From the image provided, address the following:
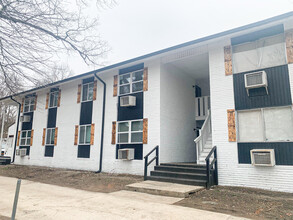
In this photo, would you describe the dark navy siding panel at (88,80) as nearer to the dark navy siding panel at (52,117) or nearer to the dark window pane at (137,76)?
the dark window pane at (137,76)

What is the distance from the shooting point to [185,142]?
12.3m

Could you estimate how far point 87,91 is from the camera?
46.8 feet

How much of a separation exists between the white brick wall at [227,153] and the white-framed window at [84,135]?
295 inches

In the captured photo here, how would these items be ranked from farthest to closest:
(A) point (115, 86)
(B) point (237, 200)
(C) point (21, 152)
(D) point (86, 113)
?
(C) point (21, 152) < (D) point (86, 113) < (A) point (115, 86) < (B) point (237, 200)

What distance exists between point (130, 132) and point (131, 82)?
8.83 feet

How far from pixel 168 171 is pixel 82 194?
3.62 meters

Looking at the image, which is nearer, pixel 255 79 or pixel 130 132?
pixel 255 79

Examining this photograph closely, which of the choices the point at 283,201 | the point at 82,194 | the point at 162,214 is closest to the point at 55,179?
the point at 82,194

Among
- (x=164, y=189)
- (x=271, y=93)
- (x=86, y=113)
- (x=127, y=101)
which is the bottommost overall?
(x=164, y=189)

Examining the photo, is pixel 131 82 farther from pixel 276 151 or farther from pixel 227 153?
pixel 276 151

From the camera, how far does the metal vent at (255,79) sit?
317 inches

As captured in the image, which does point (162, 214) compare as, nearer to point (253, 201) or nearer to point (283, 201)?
Answer: point (253, 201)

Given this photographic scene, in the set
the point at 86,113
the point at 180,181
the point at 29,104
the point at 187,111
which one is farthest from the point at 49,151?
the point at 180,181

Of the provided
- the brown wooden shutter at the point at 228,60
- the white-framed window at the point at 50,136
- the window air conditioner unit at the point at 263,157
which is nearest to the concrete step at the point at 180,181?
the window air conditioner unit at the point at 263,157
